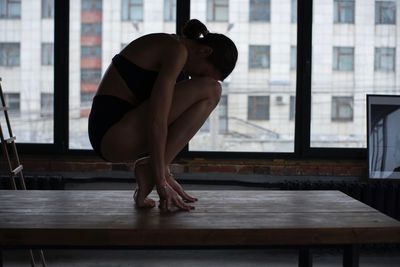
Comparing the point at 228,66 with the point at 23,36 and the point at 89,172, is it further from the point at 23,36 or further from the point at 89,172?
the point at 23,36

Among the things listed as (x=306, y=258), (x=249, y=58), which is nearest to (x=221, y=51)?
(x=306, y=258)

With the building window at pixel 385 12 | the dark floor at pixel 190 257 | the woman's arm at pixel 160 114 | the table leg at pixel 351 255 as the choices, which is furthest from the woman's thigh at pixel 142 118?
the building window at pixel 385 12

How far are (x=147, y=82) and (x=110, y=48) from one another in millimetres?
2061

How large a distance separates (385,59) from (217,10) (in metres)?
1.34

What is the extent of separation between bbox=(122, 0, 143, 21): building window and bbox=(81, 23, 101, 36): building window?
0.68 feet

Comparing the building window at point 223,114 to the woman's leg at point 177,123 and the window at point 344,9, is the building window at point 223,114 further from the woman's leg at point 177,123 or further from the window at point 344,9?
the woman's leg at point 177,123

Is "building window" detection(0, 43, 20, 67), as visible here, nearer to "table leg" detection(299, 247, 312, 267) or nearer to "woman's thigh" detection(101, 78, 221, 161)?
"woman's thigh" detection(101, 78, 221, 161)

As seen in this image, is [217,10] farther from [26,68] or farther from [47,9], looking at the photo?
[26,68]

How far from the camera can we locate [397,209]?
13.2 feet

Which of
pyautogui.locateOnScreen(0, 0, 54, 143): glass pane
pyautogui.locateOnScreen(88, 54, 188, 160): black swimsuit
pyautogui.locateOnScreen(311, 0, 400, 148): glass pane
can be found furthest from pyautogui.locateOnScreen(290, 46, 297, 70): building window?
pyautogui.locateOnScreen(88, 54, 188, 160): black swimsuit

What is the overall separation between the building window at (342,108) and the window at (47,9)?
2.24 metres

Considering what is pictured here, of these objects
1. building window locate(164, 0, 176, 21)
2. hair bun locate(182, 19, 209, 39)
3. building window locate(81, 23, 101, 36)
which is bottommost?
hair bun locate(182, 19, 209, 39)

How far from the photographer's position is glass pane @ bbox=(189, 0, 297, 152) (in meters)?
4.22

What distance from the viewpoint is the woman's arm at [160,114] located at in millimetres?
2105
